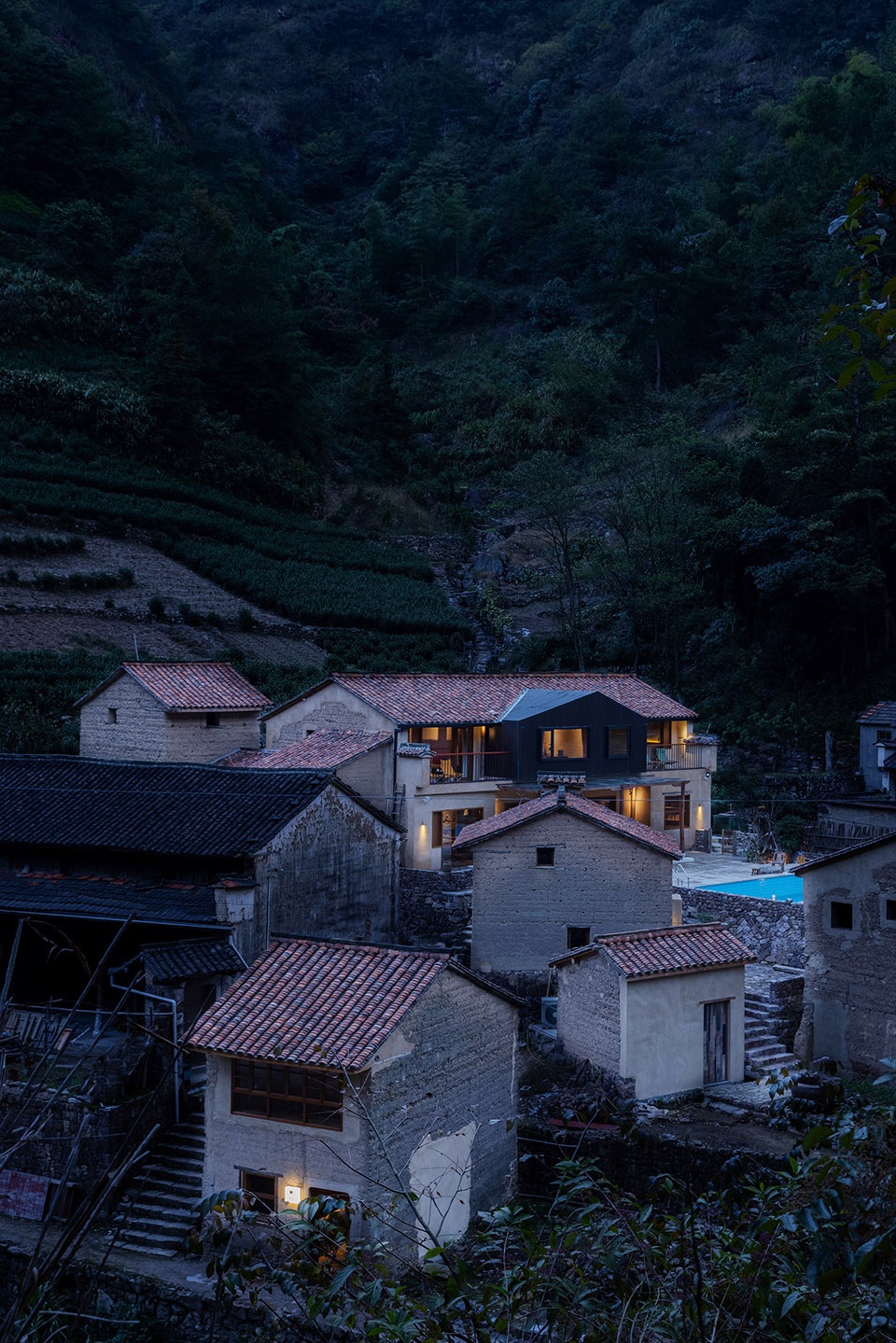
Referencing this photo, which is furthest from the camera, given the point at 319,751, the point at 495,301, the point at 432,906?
the point at 495,301

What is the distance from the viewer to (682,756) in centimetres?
3231

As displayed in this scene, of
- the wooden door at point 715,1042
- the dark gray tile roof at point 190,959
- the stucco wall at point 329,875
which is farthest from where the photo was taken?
the stucco wall at point 329,875

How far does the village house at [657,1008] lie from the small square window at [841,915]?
158 cm

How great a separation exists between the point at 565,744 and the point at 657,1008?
38.1 ft

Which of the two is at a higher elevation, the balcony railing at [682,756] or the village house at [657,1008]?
the balcony railing at [682,756]

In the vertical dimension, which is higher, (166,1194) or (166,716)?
(166,716)

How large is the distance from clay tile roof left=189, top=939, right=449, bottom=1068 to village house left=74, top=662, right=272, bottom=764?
474 inches

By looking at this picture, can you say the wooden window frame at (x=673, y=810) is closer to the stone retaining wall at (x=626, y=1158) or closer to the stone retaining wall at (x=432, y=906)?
the stone retaining wall at (x=432, y=906)

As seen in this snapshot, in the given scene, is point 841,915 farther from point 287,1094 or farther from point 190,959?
point 190,959

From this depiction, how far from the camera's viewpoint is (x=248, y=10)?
99125 millimetres

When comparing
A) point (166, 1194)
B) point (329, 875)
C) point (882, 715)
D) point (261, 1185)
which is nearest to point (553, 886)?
point (329, 875)

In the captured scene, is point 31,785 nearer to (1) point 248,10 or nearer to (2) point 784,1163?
(2) point 784,1163

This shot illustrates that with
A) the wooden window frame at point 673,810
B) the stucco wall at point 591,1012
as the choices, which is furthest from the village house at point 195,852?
the wooden window frame at point 673,810

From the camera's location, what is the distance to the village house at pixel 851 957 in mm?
19844
